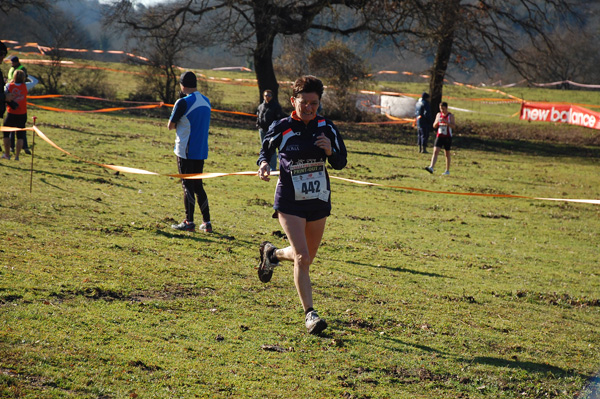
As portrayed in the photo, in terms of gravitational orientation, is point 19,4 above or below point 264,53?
above

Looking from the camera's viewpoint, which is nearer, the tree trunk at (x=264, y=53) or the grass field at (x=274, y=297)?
the grass field at (x=274, y=297)

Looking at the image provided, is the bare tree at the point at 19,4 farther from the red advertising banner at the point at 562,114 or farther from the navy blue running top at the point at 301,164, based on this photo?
the navy blue running top at the point at 301,164

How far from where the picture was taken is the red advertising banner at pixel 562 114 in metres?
29.3

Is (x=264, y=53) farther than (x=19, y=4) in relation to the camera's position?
No

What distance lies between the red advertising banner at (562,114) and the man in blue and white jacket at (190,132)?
80.1ft

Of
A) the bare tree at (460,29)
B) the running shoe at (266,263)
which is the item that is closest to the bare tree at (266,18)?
the bare tree at (460,29)

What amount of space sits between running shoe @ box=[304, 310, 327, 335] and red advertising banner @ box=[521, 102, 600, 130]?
88.3 ft

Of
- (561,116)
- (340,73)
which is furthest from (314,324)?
(561,116)

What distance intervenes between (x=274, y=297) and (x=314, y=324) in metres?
1.19

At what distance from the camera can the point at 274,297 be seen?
6.44 m

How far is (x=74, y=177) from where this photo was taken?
41.7 feet

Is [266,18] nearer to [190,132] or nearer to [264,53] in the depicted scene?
[264,53]

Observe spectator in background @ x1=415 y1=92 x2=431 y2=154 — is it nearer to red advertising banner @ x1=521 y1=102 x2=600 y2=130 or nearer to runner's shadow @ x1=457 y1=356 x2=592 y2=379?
red advertising banner @ x1=521 y1=102 x2=600 y2=130

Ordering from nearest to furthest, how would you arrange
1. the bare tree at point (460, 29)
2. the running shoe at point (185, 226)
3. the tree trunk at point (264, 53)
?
1. the running shoe at point (185, 226)
2. the bare tree at point (460, 29)
3. the tree trunk at point (264, 53)
